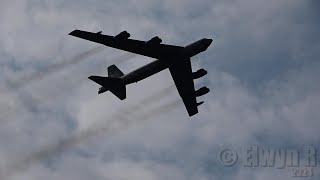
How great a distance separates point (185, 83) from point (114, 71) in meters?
13.5

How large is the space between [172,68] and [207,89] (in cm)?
711

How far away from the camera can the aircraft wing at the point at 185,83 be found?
11119 cm

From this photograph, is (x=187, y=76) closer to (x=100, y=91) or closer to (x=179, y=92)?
(x=179, y=92)

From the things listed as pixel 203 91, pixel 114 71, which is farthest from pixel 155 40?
pixel 114 71

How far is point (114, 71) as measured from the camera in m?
120

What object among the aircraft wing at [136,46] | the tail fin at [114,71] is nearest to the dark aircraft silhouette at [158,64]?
the aircraft wing at [136,46]

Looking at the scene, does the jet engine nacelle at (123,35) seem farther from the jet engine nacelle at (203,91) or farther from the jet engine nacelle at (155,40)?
the jet engine nacelle at (203,91)

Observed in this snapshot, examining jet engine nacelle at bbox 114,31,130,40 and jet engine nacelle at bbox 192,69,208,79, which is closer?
jet engine nacelle at bbox 114,31,130,40

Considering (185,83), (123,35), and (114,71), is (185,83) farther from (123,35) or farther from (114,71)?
(123,35)

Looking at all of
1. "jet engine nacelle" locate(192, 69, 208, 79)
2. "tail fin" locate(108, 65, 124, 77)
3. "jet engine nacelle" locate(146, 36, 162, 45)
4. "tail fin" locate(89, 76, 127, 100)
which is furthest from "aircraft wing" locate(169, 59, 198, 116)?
"tail fin" locate(108, 65, 124, 77)

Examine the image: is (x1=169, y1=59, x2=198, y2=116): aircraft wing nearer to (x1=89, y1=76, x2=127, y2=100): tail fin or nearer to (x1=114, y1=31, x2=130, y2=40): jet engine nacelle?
(x1=89, y1=76, x2=127, y2=100): tail fin

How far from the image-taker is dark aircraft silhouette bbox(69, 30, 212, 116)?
106 meters

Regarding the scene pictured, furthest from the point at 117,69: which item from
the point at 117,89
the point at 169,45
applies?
the point at 169,45

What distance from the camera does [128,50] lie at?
109 metres
